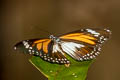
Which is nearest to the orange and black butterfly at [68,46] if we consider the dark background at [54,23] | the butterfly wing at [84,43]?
the butterfly wing at [84,43]

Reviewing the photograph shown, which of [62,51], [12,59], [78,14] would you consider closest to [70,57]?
[62,51]

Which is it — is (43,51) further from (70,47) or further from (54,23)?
(54,23)

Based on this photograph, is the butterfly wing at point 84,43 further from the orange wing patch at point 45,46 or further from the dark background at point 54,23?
the dark background at point 54,23

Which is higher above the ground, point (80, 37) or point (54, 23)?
point (80, 37)

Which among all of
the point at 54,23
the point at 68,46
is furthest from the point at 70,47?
the point at 54,23

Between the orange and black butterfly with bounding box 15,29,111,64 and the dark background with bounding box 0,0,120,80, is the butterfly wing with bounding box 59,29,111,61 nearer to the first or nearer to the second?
the orange and black butterfly with bounding box 15,29,111,64

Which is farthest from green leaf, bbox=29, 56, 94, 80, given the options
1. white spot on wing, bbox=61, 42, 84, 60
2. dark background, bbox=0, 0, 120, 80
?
dark background, bbox=0, 0, 120, 80

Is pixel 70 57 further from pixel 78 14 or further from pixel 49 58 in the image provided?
pixel 78 14

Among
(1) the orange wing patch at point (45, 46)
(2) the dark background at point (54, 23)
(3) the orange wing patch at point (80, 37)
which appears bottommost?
(2) the dark background at point (54, 23)
